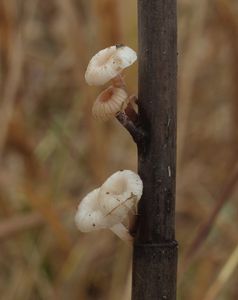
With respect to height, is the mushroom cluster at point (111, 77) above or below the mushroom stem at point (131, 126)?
above

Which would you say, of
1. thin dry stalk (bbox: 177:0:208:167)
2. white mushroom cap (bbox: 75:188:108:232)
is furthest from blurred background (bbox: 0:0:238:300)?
white mushroom cap (bbox: 75:188:108:232)

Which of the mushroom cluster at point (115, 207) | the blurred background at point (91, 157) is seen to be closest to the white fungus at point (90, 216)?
the mushroom cluster at point (115, 207)

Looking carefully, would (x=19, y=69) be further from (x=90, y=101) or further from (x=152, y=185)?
(x=152, y=185)

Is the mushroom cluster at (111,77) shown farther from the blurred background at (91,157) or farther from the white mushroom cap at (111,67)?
the blurred background at (91,157)

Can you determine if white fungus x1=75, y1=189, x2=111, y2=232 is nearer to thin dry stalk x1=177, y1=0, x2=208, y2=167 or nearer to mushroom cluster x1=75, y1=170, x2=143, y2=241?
mushroom cluster x1=75, y1=170, x2=143, y2=241

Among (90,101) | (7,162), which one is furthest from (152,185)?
(7,162)

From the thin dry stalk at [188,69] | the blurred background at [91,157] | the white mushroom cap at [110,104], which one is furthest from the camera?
the thin dry stalk at [188,69]

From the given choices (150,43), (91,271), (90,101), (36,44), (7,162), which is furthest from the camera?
(36,44)
